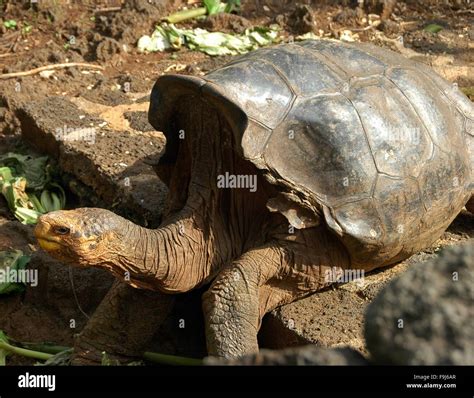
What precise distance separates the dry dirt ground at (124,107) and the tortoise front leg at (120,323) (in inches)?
11.4

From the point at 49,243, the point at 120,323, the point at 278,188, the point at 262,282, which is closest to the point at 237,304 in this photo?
the point at 262,282

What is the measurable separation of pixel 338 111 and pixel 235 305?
1.25 meters

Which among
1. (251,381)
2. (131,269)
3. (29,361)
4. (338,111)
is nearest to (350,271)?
(338,111)


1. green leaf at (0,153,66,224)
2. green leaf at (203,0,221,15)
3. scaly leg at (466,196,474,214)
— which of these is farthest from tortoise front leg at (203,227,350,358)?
green leaf at (203,0,221,15)

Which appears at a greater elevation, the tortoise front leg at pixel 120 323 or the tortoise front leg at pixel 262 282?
the tortoise front leg at pixel 262 282

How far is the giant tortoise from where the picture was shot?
4547 mm

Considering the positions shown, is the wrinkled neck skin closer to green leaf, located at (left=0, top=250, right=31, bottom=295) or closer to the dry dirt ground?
the dry dirt ground

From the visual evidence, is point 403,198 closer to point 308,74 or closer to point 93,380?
point 308,74

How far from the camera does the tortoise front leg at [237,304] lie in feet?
14.7

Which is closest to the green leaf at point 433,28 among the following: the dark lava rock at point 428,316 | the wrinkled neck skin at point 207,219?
the wrinkled neck skin at point 207,219

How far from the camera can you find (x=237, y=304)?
4531 mm

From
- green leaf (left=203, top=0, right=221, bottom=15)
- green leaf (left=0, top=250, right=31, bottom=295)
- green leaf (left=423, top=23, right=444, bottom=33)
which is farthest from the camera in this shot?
green leaf (left=203, top=0, right=221, bottom=15)

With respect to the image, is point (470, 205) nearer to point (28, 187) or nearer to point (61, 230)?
point (61, 230)

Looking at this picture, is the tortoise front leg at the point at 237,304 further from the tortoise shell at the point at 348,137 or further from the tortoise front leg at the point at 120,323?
the tortoise front leg at the point at 120,323
